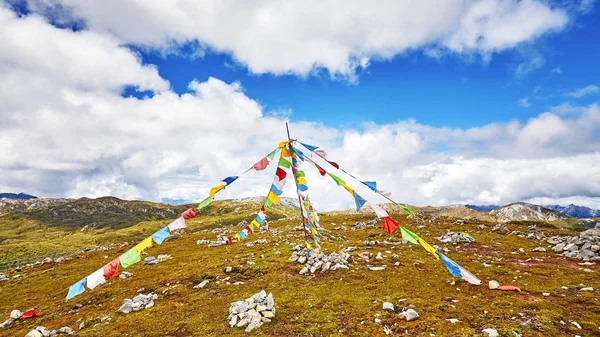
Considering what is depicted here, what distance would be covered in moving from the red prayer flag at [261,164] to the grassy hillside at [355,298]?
734cm

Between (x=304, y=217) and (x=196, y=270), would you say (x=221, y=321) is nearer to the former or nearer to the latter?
(x=304, y=217)

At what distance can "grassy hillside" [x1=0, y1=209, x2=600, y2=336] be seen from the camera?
1138 cm

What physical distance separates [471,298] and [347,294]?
5836mm

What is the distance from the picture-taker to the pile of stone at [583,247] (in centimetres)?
1994

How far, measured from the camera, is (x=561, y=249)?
22891mm

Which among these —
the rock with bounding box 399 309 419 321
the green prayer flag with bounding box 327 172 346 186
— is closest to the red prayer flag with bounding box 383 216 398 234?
the green prayer flag with bounding box 327 172 346 186

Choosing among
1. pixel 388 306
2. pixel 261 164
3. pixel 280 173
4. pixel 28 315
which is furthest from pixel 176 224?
pixel 28 315

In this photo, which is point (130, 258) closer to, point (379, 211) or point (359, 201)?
point (359, 201)

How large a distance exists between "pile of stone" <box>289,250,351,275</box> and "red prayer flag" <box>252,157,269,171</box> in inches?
304

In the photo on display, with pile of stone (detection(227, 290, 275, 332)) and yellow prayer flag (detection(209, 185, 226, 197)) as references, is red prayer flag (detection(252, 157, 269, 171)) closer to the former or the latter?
yellow prayer flag (detection(209, 185, 226, 197))

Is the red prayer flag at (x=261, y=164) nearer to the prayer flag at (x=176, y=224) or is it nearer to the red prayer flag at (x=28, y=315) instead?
the prayer flag at (x=176, y=224)

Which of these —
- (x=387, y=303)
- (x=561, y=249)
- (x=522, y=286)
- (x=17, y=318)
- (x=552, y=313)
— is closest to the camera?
(x=552, y=313)

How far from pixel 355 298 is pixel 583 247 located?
18965 millimetres

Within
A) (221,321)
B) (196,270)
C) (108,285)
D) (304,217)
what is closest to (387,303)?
(221,321)
